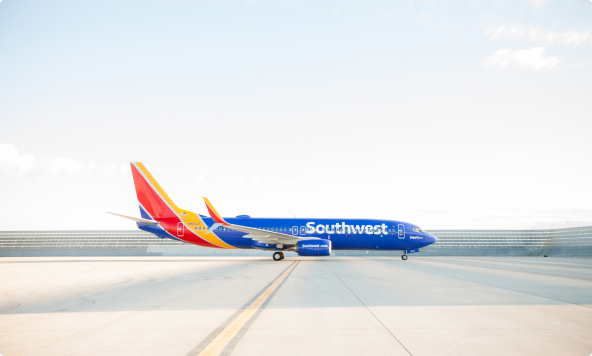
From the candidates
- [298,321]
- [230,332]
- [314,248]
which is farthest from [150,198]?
[230,332]

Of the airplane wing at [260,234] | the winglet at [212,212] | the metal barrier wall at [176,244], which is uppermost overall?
the winglet at [212,212]

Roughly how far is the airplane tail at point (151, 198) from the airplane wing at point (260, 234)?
14.1 feet

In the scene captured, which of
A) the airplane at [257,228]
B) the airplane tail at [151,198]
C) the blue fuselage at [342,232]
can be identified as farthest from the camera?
the airplane tail at [151,198]

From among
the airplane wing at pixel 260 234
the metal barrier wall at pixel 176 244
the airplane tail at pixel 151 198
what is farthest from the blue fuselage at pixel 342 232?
the metal barrier wall at pixel 176 244

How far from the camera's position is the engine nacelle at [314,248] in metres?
28.4

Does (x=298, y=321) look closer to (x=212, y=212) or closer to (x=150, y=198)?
(x=212, y=212)

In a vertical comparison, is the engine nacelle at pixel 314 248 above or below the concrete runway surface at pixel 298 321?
above

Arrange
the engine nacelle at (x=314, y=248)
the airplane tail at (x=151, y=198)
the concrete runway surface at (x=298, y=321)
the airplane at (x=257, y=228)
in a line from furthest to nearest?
the airplane tail at (x=151, y=198) → the airplane at (x=257, y=228) → the engine nacelle at (x=314, y=248) → the concrete runway surface at (x=298, y=321)

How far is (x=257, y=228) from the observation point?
3095cm

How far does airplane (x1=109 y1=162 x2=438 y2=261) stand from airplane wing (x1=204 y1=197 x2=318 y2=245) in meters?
0.11

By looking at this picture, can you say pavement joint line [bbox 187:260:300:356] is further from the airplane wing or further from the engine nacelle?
the airplane wing

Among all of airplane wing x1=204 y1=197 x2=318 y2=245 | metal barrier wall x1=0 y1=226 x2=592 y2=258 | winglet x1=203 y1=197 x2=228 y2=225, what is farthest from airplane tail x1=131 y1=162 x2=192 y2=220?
metal barrier wall x1=0 y1=226 x2=592 y2=258

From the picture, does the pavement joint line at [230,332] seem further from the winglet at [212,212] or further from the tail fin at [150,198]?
the tail fin at [150,198]

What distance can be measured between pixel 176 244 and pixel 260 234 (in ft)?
86.3
